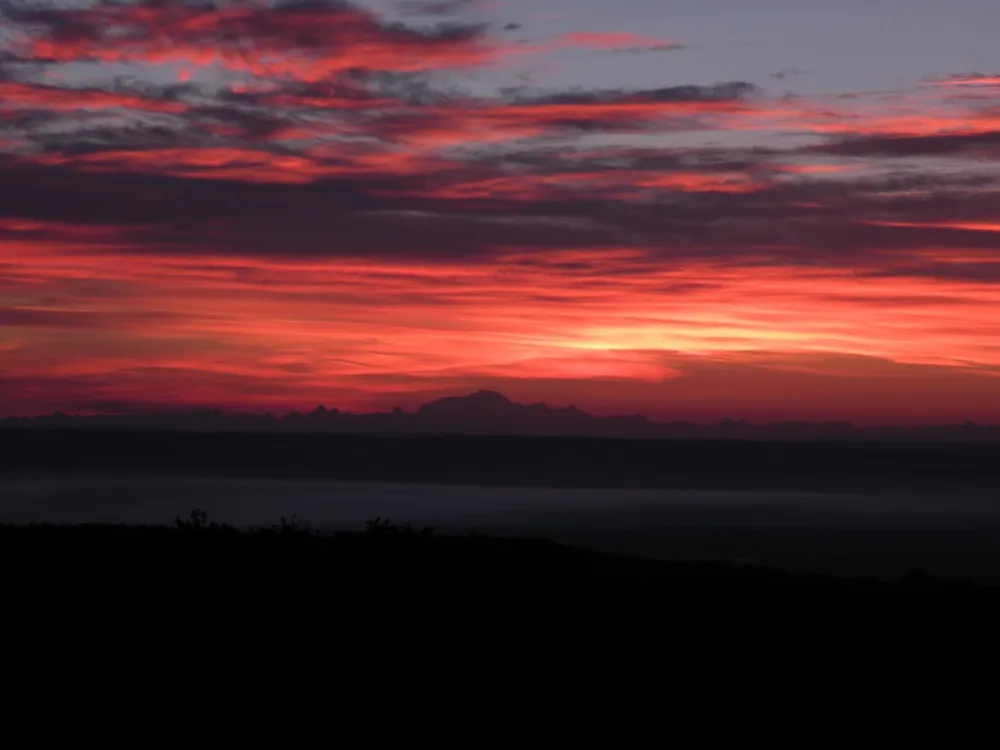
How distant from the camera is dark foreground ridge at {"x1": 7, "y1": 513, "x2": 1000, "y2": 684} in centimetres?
1257

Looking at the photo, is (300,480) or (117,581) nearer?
(117,581)

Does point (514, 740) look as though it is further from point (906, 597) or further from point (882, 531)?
point (882, 531)

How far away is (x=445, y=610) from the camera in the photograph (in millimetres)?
12945

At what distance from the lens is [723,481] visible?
617 feet

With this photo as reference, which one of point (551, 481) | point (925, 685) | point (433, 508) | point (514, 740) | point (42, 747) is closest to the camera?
point (42, 747)

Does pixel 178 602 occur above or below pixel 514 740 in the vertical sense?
above

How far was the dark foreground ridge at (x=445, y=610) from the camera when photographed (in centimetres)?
1257

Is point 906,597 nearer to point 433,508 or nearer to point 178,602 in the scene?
point 178,602

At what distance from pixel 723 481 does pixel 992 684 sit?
173226 mm

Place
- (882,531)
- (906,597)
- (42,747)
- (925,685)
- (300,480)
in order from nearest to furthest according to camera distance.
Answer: (42,747), (925,685), (906,597), (882,531), (300,480)

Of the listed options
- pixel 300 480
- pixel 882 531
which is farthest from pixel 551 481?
pixel 882 531

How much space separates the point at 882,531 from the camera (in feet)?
292

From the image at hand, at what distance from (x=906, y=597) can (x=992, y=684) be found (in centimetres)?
531

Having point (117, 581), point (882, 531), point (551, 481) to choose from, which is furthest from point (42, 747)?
point (551, 481)
